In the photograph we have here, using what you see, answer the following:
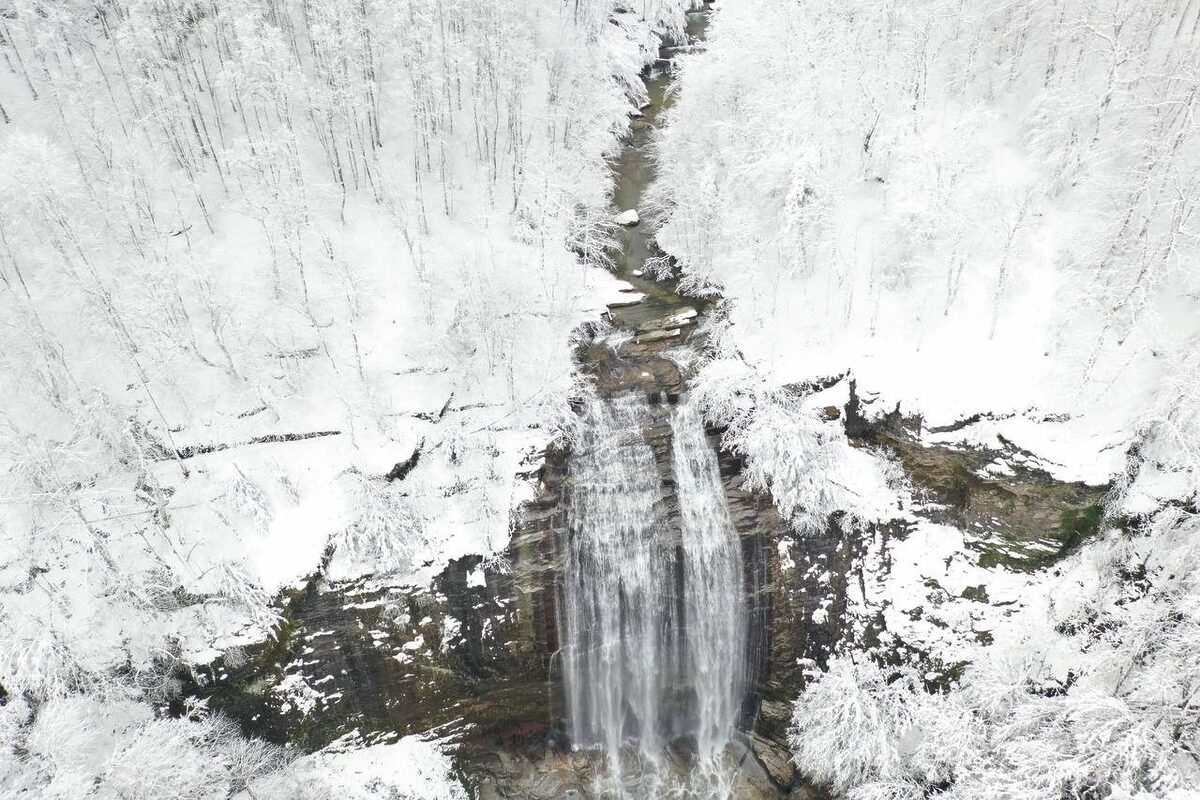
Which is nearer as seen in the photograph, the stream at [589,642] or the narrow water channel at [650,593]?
the stream at [589,642]

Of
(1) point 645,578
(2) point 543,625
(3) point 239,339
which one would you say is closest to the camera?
(2) point 543,625

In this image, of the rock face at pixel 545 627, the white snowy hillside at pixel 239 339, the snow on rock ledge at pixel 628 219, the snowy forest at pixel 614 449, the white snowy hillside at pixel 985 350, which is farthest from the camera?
the snow on rock ledge at pixel 628 219

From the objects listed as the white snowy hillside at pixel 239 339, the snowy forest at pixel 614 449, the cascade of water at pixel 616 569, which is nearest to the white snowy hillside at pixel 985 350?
the snowy forest at pixel 614 449

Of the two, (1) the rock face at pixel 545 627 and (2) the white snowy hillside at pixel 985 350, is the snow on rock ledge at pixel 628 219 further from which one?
(1) the rock face at pixel 545 627

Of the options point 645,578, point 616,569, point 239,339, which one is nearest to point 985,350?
point 645,578

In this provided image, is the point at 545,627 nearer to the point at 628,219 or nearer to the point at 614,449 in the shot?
the point at 614,449

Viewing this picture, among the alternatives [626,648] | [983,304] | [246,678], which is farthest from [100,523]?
[983,304]

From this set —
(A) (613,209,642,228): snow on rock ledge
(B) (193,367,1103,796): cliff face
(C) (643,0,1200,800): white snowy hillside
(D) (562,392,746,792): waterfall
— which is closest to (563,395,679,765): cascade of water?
(D) (562,392,746,792): waterfall
